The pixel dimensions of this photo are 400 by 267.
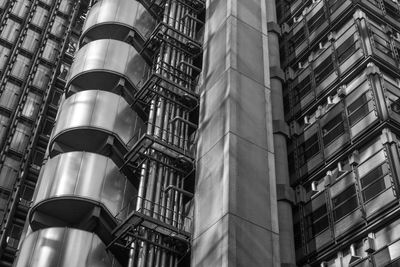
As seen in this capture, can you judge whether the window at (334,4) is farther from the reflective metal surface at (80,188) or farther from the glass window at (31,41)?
the glass window at (31,41)

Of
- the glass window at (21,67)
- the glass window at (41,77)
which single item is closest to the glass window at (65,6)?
the glass window at (21,67)

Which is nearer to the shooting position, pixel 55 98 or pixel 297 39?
pixel 297 39

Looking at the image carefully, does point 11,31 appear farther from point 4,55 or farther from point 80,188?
point 80,188

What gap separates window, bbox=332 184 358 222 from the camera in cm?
3072

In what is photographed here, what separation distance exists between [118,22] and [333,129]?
758 inches

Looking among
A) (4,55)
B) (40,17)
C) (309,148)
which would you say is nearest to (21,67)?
(4,55)

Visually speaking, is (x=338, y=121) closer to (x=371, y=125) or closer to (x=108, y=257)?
(x=371, y=125)

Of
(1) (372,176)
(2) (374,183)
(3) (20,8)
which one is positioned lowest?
(2) (374,183)

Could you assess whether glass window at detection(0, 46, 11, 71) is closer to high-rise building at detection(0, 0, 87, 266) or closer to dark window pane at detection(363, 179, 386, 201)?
high-rise building at detection(0, 0, 87, 266)

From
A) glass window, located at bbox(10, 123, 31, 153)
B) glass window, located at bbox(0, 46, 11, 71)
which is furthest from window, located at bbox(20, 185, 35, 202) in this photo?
glass window, located at bbox(0, 46, 11, 71)

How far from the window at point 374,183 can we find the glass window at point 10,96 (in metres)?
33.9

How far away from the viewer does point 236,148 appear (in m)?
33.7

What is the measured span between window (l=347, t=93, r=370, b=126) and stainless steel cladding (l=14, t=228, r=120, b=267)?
1489 cm

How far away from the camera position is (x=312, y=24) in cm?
4116
